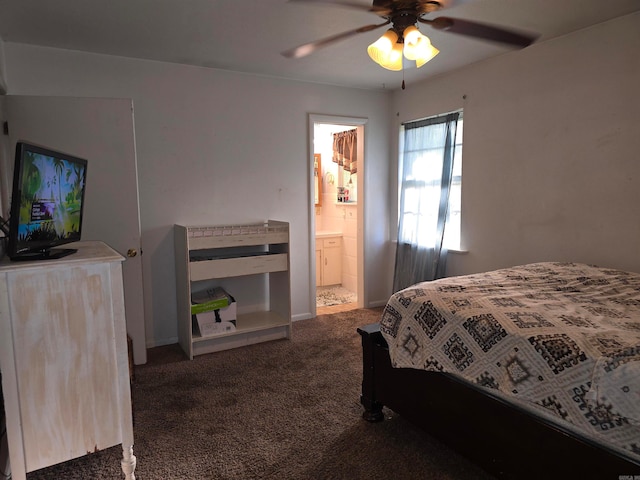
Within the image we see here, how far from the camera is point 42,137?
274cm

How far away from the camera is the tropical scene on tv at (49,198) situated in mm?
1449

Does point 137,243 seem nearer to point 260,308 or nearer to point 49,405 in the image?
point 260,308

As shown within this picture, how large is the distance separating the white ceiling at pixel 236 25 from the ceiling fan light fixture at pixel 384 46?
0.29 m

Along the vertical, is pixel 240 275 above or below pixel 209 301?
above

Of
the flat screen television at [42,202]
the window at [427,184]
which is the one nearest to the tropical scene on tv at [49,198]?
the flat screen television at [42,202]

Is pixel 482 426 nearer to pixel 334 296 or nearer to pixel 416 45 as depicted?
pixel 416 45

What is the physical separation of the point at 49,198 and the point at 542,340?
1.96 metres

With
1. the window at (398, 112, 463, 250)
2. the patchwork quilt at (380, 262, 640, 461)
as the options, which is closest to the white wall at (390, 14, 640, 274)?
the window at (398, 112, 463, 250)

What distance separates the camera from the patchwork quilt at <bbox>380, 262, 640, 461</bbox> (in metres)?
1.34

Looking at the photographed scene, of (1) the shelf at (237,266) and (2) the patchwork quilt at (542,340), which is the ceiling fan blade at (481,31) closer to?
(2) the patchwork quilt at (542,340)

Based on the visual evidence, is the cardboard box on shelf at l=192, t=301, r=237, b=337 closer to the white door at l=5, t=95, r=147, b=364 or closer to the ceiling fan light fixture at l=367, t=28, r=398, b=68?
the white door at l=5, t=95, r=147, b=364

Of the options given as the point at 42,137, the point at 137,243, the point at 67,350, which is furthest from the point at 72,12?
the point at 67,350

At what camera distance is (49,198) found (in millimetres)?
1606

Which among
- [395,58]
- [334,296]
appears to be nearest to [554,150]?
[395,58]
